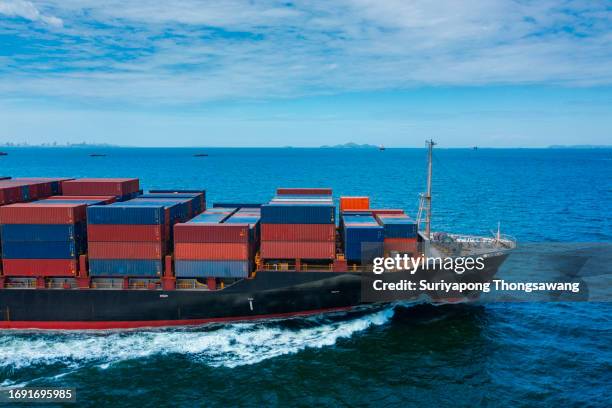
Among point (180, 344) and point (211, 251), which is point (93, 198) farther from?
point (180, 344)

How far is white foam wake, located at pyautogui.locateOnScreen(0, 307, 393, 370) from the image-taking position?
3347 cm

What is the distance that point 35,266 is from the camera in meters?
38.1

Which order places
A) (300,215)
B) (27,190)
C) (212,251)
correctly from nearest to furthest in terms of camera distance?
(212,251) < (300,215) < (27,190)

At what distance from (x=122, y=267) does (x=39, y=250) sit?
6860 millimetres

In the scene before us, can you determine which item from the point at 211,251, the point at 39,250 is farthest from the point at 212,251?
the point at 39,250

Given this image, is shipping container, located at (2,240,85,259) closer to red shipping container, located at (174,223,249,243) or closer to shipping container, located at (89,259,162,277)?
shipping container, located at (89,259,162,277)

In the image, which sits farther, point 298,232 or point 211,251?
point 298,232

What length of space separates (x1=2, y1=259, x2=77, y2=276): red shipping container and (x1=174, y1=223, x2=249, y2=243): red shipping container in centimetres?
939

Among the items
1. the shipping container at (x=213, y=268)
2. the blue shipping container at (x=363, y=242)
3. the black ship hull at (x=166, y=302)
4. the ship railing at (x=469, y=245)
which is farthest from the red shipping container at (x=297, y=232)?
the ship railing at (x=469, y=245)

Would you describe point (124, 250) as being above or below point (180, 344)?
above

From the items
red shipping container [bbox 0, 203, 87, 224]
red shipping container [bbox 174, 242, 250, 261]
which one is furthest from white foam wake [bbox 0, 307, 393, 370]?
red shipping container [bbox 0, 203, 87, 224]

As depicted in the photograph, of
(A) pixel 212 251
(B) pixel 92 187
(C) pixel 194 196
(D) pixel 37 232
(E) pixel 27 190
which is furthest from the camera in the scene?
(C) pixel 194 196

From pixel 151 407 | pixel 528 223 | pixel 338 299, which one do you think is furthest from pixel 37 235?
pixel 528 223

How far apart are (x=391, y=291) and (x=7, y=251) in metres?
32.6
